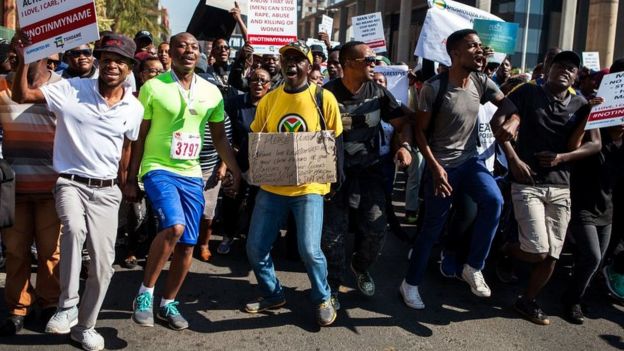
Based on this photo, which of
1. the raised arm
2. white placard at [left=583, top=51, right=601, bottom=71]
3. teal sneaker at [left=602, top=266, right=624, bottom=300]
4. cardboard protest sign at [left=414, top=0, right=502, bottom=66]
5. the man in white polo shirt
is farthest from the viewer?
white placard at [left=583, top=51, right=601, bottom=71]

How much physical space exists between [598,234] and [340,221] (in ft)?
7.10

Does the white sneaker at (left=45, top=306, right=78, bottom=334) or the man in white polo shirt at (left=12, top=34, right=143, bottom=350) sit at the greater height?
the man in white polo shirt at (left=12, top=34, right=143, bottom=350)

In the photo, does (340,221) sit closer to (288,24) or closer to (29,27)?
(29,27)

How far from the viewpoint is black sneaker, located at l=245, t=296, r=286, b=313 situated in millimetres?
4793

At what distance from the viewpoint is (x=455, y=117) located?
4.95 metres

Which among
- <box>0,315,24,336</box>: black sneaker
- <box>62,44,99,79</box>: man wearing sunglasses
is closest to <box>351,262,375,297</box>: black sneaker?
<box>0,315,24,336</box>: black sneaker

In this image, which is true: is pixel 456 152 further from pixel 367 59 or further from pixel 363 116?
pixel 367 59

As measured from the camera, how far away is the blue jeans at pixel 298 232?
4.46 m

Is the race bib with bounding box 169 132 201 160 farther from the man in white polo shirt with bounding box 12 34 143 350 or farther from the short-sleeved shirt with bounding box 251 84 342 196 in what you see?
the short-sleeved shirt with bounding box 251 84 342 196

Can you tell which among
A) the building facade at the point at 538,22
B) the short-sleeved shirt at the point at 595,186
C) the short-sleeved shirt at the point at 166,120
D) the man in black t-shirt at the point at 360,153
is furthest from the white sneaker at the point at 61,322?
the building facade at the point at 538,22

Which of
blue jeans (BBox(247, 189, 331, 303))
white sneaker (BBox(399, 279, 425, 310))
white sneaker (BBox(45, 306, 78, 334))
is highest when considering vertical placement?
blue jeans (BBox(247, 189, 331, 303))

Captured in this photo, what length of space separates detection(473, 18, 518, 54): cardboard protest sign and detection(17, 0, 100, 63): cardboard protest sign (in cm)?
568

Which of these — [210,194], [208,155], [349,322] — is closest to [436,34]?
[208,155]

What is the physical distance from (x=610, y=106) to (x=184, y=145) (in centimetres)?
325
